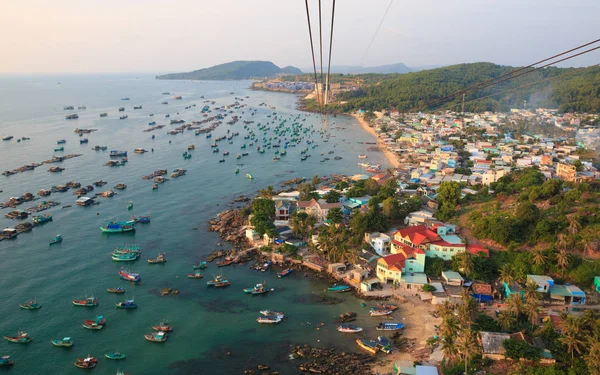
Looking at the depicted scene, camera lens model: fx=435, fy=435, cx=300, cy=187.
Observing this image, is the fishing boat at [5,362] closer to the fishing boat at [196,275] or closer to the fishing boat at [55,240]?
the fishing boat at [196,275]

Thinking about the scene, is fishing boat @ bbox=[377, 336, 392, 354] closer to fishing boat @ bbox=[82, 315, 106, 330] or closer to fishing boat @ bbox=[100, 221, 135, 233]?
fishing boat @ bbox=[82, 315, 106, 330]

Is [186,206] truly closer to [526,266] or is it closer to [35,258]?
[35,258]

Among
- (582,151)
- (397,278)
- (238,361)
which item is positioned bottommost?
(238,361)

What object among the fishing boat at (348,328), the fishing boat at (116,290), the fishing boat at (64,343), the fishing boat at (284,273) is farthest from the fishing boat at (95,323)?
the fishing boat at (348,328)

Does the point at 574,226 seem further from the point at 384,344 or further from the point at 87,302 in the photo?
the point at 87,302

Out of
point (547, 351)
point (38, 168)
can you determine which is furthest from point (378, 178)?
point (38, 168)
